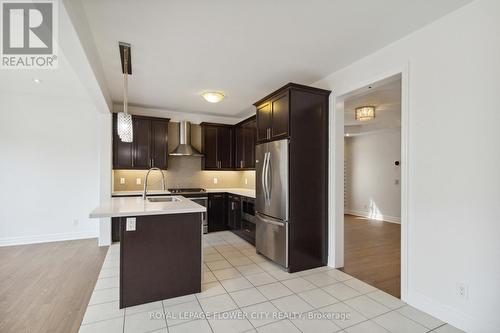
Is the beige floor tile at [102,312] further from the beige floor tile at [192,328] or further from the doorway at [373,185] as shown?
the doorway at [373,185]

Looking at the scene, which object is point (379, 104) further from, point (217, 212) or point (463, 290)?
point (217, 212)

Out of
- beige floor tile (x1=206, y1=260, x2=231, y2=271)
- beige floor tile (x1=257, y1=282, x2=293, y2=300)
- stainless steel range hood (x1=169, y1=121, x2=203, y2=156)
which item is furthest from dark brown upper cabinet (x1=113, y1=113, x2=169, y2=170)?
beige floor tile (x1=257, y1=282, x2=293, y2=300)

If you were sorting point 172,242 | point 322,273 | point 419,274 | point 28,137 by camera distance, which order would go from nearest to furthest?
point 419,274
point 172,242
point 322,273
point 28,137

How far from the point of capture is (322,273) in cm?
323

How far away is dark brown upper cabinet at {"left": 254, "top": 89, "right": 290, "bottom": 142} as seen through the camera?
129 inches

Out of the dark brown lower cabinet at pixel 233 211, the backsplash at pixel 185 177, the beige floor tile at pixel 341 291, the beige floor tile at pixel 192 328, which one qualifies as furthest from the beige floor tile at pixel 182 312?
the backsplash at pixel 185 177

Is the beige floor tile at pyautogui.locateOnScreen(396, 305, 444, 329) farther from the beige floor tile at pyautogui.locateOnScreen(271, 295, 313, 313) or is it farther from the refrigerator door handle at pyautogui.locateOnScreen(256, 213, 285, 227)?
the refrigerator door handle at pyautogui.locateOnScreen(256, 213, 285, 227)

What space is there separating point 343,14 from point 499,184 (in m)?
1.84

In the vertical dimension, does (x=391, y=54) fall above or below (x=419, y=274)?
above

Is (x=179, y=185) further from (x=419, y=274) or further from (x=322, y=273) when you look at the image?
(x=419, y=274)

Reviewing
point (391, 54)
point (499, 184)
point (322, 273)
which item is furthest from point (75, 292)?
point (391, 54)

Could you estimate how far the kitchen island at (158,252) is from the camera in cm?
241

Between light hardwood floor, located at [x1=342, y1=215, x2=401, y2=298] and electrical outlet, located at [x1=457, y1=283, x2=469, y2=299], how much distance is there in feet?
2.12

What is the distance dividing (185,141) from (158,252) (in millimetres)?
3294
